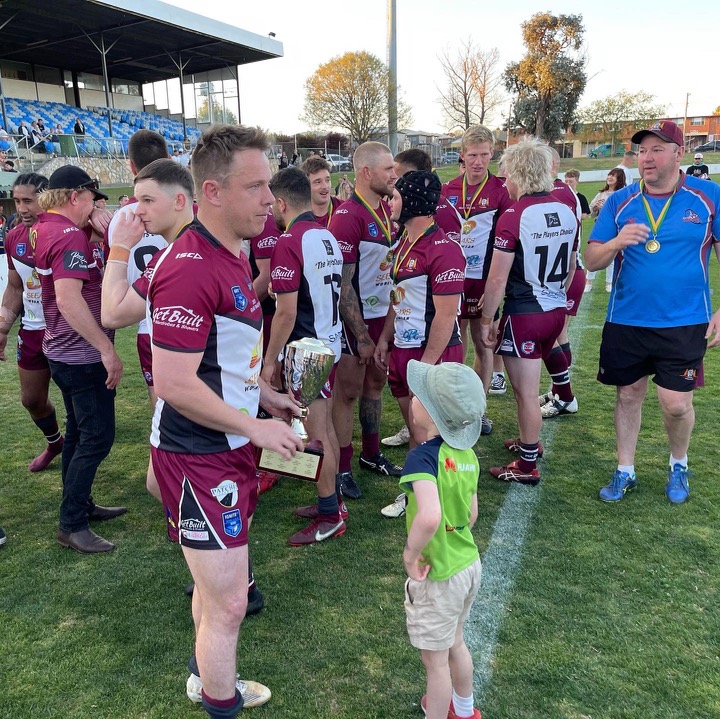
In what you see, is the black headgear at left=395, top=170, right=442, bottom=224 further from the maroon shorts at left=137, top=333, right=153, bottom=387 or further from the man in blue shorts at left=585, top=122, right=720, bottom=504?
the maroon shorts at left=137, top=333, right=153, bottom=387

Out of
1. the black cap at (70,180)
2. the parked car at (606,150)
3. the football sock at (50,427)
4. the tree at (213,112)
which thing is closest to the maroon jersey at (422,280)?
the black cap at (70,180)

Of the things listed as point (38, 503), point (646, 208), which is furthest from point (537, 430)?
point (38, 503)

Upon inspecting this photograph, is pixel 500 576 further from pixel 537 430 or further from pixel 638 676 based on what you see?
pixel 537 430

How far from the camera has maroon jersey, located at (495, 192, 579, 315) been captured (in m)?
4.07

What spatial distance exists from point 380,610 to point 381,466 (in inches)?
65.5

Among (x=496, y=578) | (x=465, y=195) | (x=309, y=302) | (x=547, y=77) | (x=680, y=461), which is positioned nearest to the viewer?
(x=496, y=578)

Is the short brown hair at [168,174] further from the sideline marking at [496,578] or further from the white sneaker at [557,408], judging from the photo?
the white sneaker at [557,408]

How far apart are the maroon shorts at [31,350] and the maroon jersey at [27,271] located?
0.18ft

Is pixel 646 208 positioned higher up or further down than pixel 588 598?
higher up

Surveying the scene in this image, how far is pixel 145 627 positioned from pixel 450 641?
1688 mm

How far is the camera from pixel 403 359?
12.6 feet

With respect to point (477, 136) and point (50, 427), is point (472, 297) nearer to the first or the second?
point (477, 136)

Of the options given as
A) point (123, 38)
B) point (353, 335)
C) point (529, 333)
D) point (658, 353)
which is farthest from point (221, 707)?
point (123, 38)

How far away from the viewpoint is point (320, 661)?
2.70m
